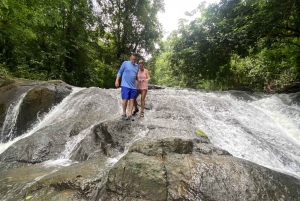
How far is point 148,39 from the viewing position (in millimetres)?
21016

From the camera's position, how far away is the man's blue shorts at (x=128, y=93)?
573 cm

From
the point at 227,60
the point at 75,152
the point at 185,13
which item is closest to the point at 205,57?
the point at 227,60

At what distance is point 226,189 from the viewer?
304 centimetres

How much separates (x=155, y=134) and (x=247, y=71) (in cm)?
1561

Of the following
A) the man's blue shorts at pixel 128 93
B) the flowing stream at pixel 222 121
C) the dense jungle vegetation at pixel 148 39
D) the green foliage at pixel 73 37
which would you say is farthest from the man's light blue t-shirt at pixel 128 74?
the dense jungle vegetation at pixel 148 39

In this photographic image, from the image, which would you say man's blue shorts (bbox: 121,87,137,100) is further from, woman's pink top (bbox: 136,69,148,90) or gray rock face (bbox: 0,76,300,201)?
gray rock face (bbox: 0,76,300,201)

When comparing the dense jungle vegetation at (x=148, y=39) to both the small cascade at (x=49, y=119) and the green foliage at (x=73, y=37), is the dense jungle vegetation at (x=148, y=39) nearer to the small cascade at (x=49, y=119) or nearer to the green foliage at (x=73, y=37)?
the green foliage at (x=73, y=37)

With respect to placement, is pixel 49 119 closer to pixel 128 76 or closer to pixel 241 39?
pixel 128 76

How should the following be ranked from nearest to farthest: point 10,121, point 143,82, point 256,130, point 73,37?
1. point 143,82
2. point 256,130
3. point 10,121
4. point 73,37

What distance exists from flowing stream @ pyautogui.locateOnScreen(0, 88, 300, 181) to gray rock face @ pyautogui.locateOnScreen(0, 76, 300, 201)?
0.50 feet

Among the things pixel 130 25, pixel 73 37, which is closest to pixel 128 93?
pixel 73 37

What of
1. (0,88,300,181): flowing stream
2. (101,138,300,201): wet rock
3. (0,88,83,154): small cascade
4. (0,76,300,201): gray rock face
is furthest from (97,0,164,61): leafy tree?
(101,138,300,201): wet rock

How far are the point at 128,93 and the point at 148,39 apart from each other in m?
16.2

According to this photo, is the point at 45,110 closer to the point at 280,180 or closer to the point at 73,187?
the point at 73,187
